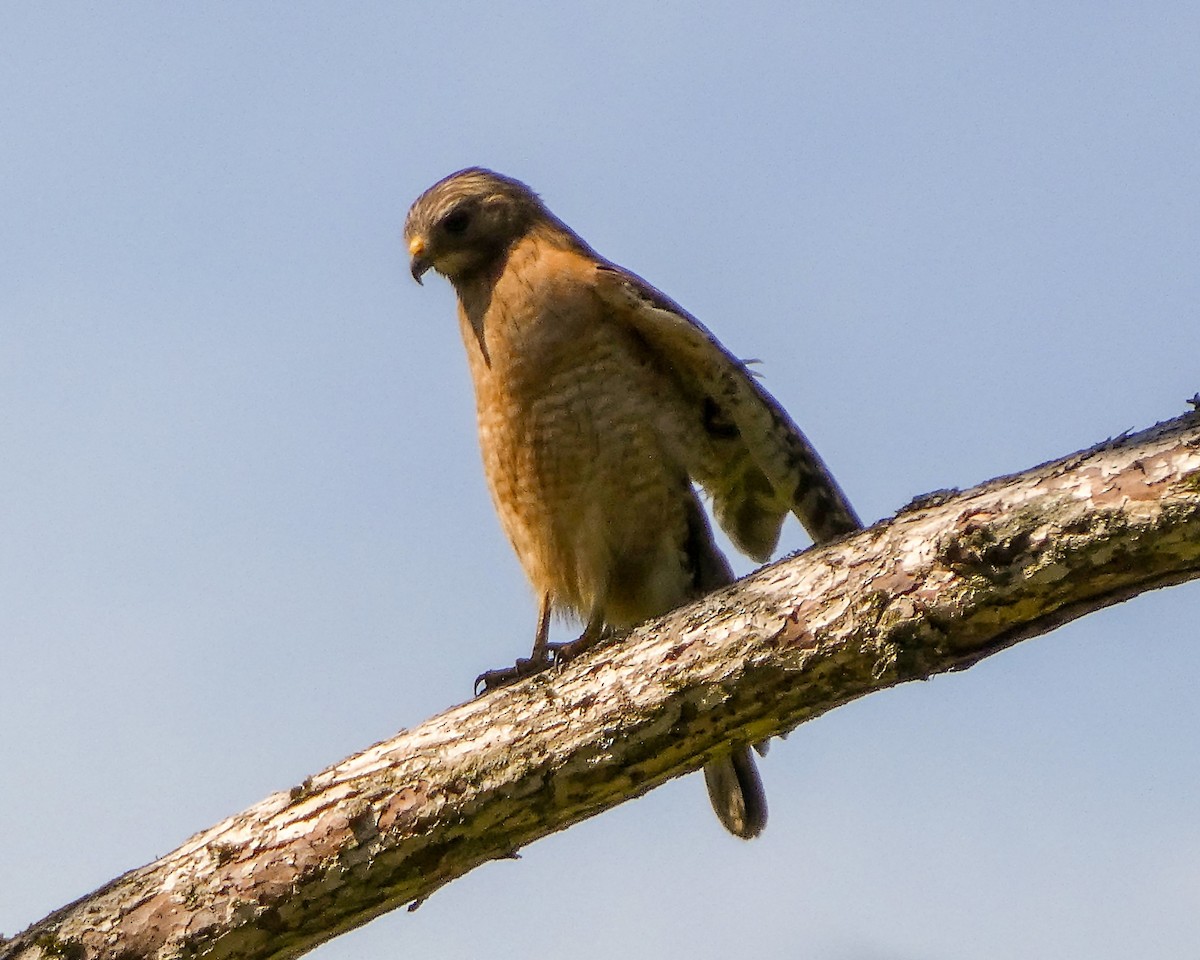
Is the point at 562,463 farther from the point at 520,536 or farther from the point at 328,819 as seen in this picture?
the point at 328,819

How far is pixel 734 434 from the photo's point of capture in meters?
6.76

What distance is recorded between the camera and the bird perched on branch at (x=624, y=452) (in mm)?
6492

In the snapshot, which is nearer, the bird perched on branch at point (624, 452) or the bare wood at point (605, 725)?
the bare wood at point (605, 725)

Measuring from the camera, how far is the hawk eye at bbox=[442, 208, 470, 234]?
7.41 meters

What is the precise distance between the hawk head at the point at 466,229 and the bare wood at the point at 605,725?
273cm

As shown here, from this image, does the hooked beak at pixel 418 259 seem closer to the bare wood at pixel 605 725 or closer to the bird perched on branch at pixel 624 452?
the bird perched on branch at pixel 624 452

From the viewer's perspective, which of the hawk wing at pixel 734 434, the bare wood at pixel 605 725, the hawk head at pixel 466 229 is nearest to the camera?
the bare wood at pixel 605 725

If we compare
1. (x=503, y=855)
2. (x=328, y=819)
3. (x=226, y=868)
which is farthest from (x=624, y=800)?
(x=226, y=868)

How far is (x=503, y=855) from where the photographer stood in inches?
202

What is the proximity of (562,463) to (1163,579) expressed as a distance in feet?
9.88

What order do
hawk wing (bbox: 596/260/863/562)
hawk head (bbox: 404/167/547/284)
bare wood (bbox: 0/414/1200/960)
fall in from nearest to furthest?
bare wood (bbox: 0/414/1200/960), hawk wing (bbox: 596/260/863/562), hawk head (bbox: 404/167/547/284)

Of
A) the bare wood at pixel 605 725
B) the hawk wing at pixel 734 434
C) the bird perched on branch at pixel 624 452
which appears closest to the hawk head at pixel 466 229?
the bird perched on branch at pixel 624 452

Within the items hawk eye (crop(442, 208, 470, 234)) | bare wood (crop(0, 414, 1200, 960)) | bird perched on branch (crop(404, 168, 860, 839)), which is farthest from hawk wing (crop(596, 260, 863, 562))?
bare wood (crop(0, 414, 1200, 960))

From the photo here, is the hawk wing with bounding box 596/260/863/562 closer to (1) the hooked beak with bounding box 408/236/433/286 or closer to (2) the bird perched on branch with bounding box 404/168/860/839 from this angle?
(2) the bird perched on branch with bounding box 404/168/860/839
